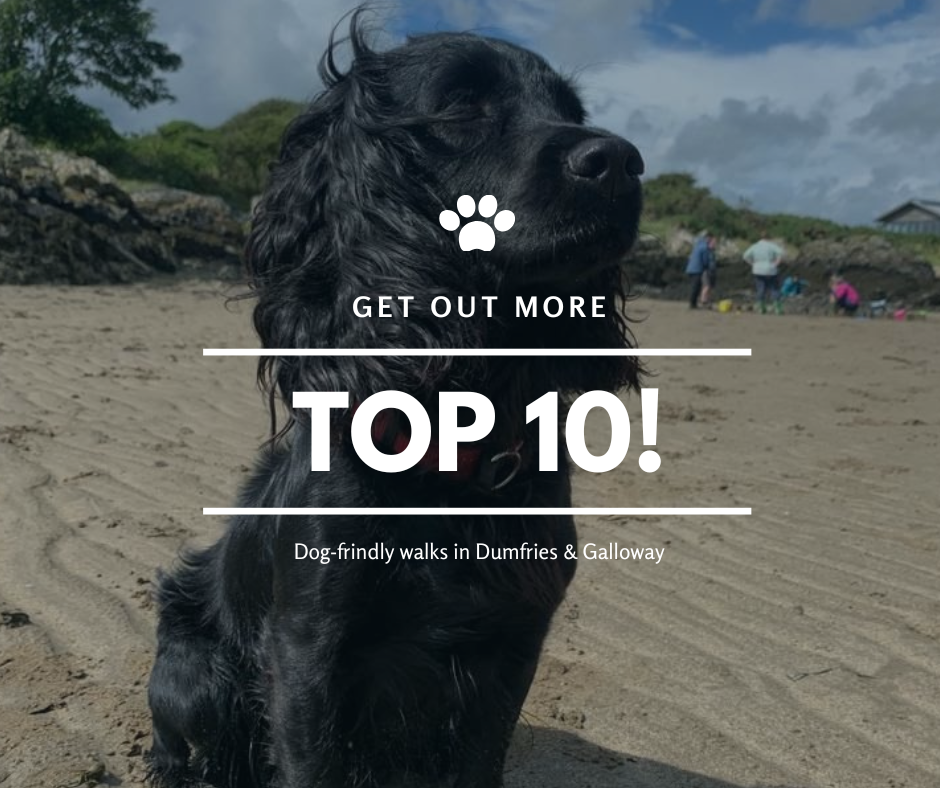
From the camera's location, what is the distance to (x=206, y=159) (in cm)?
2961

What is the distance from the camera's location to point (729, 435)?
7.93 meters

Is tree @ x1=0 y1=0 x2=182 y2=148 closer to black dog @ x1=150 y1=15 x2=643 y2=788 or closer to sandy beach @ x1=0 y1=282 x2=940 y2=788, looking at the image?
sandy beach @ x1=0 y1=282 x2=940 y2=788

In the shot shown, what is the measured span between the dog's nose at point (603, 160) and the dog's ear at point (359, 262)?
363 mm

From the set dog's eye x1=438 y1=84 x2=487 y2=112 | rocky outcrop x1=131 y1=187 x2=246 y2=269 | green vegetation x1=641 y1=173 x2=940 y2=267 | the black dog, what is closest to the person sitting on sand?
green vegetation x1=641 y1=173 x2=940 y2=267

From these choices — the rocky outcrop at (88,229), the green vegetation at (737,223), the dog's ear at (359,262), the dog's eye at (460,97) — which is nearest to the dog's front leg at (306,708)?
the dog's ear at (359,262)

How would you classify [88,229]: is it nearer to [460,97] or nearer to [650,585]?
[650,585]

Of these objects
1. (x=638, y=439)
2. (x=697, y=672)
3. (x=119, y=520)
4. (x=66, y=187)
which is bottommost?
(x=697, y=672)

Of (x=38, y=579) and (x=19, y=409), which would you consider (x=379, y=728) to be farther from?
(x=19, y=409)

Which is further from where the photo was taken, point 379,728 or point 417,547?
point 379,728

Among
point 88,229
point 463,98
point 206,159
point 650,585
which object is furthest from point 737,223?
point 463,98

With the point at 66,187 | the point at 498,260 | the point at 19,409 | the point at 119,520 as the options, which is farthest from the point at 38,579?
the point at 66,187

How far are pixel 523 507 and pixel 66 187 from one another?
623 inches

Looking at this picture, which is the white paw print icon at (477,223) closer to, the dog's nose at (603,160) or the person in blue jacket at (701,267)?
the dog's nose at (603,160)

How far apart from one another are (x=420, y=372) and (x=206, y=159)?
28.6 meters
